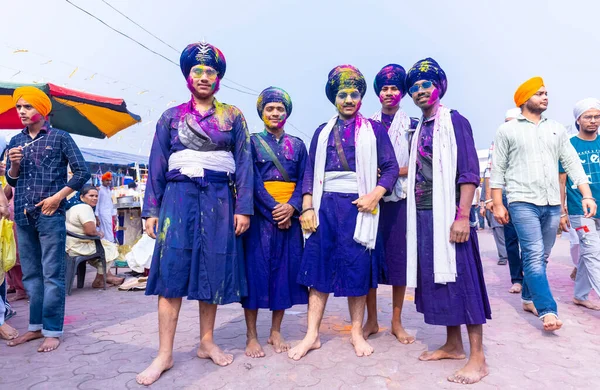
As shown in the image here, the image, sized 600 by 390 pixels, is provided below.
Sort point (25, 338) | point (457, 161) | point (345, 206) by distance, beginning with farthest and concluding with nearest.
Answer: point (25, 338) → point (345, 206) → point (457, 161)

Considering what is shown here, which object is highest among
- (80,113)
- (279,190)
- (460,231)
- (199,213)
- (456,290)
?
(80,113)

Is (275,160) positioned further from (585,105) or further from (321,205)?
(585,105)

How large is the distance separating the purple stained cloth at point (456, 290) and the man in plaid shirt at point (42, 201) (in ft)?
8.60

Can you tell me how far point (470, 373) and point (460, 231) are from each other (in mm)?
820

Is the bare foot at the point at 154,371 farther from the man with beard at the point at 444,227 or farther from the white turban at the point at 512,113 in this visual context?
the white turban at the point at 512,113

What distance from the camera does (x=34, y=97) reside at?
322cm

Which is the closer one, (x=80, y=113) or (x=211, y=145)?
(x=211, y=145)

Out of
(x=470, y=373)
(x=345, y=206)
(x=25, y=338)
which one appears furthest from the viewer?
(x=25, y=338)

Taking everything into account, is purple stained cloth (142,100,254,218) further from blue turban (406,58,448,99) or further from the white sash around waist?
blue turban (406,58,448,99)

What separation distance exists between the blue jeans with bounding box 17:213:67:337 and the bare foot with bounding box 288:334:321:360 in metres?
1.87

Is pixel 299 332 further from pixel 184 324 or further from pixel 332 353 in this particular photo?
pixel 184 324

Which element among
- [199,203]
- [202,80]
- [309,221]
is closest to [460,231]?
[309,221]

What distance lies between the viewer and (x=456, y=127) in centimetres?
263

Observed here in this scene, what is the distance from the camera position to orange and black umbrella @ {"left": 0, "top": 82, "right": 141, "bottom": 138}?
16.8 ft
